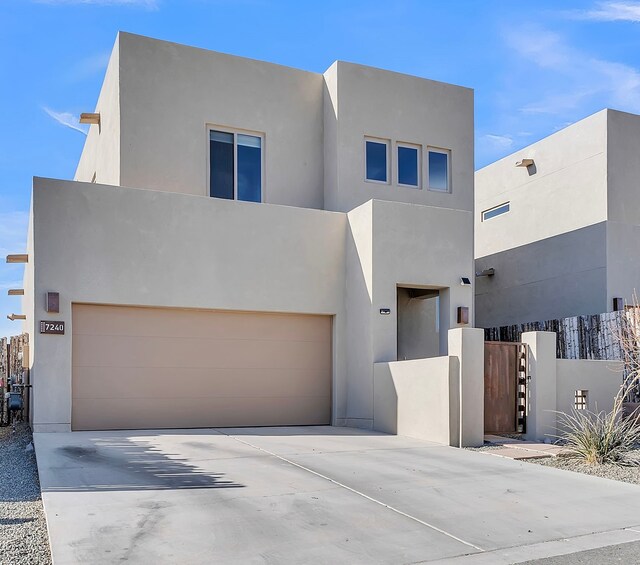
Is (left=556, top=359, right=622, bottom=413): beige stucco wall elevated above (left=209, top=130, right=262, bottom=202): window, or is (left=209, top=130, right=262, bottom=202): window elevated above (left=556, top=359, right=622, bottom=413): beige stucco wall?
(left=209, top=130, right=262, bottom=202): window

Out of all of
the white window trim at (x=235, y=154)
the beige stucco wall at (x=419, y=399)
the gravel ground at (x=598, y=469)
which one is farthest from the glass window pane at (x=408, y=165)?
the gravel ground at (x=598, y=469)

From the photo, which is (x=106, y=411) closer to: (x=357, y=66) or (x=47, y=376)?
(x=47, y=376)

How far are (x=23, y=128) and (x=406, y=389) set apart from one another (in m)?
11.0

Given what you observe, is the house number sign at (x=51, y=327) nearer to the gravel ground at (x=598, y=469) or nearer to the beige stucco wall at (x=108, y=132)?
the beige stucco wall at (x=108, y=132)

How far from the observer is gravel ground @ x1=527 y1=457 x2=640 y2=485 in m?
8.73

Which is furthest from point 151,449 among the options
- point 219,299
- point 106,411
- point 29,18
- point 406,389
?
point 29,18

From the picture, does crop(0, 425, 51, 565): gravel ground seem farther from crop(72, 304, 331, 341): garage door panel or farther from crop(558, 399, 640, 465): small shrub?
crop(558, 399, 640, 465): small shrub

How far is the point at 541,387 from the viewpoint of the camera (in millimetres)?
11656

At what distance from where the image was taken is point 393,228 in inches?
526

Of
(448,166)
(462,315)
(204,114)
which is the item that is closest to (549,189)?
(448,166)

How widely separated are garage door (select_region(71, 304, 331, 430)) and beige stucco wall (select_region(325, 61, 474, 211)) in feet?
11.3

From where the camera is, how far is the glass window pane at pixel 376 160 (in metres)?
15.6

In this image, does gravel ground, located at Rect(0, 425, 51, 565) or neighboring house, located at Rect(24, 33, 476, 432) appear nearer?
gravel ground, located at Rect(0, 425, 51, 565)

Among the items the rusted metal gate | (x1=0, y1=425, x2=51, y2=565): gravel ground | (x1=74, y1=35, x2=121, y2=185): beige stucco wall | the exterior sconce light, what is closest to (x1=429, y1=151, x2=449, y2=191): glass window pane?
the exterior sconce light
